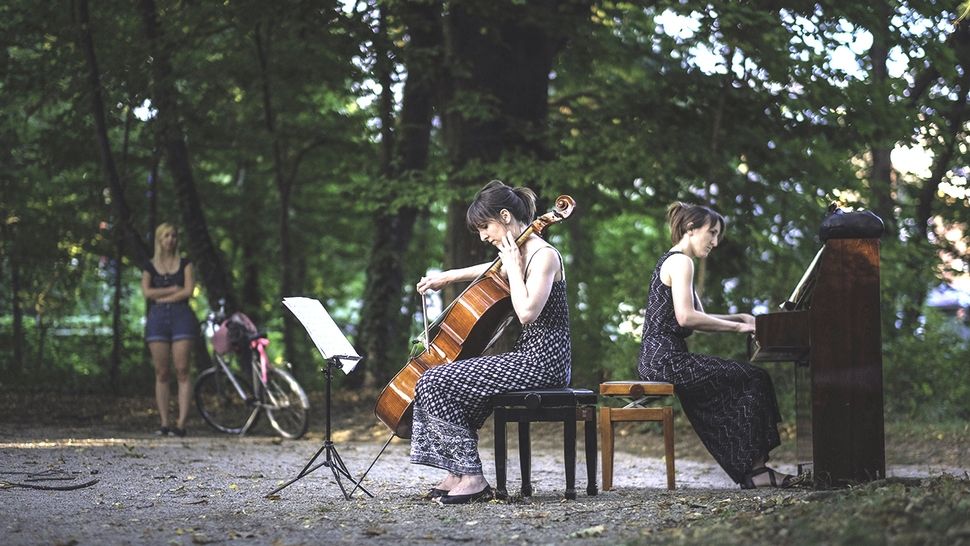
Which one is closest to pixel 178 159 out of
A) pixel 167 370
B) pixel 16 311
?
pixel 16 311

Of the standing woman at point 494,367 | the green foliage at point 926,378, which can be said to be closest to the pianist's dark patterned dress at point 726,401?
the standing woman at point 494,367

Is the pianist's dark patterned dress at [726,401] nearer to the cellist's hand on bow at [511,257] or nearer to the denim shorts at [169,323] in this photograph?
the cellist's hand on bow at [511,257]

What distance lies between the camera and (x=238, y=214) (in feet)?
66.9

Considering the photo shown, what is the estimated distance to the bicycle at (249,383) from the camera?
12.9 m

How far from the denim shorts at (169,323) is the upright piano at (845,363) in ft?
22.3

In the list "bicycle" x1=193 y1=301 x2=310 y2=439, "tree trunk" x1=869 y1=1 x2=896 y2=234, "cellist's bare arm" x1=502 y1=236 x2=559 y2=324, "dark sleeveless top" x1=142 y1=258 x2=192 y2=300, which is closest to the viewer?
"cellist's bare arm" x1=502 y1=236 x2=559 y2=324

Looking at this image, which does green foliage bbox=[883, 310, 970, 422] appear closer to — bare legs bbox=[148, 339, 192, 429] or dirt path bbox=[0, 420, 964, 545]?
dirt path bbox=[0, 420, 964, 545]

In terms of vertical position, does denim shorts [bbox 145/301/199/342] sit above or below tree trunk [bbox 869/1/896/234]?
below

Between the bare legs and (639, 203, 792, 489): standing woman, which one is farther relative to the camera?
the bare legs

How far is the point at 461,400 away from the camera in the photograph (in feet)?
23.4

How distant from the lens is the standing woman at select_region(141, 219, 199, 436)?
40.2ft

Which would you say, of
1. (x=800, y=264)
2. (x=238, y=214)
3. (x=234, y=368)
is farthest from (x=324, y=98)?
(x=800, y=264)

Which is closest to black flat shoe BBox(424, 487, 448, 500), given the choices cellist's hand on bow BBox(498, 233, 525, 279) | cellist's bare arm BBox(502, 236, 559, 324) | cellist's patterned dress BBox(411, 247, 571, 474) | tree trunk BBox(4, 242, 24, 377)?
cellist's patterned dress BBox(411, 247, 571, 474)

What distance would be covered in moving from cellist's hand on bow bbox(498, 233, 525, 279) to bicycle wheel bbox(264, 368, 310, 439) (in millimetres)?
5942
